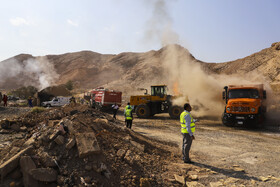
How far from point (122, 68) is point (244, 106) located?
63989mm

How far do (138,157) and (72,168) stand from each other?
5.85ft

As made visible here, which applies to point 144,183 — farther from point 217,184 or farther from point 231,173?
point 231,173

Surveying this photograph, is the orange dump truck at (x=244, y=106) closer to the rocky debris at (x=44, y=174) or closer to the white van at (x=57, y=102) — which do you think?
the rocky debris at (x=44, y=174)

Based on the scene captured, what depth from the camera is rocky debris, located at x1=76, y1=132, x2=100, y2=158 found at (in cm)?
453

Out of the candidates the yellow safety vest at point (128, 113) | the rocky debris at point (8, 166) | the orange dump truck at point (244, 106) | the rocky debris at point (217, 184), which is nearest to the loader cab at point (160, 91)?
the orange dump truck at point (244, 106)

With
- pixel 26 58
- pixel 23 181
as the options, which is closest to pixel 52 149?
pixel 23 181

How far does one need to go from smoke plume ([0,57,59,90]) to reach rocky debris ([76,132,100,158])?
76729mm

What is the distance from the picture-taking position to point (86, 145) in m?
4.72

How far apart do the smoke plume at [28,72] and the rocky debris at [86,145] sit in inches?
3021

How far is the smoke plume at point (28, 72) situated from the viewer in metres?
77.0

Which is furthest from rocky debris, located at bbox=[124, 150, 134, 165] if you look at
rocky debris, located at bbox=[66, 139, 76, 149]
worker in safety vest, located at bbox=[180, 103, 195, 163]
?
worker in safety vest, located at bbox=[180, 103, 195, 163]

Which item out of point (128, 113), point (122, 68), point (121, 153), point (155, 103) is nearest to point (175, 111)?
point (155, 103)

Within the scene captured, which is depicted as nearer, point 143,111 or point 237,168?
point 237,168

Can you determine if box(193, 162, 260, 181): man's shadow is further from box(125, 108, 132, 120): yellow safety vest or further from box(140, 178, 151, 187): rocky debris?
box(125, 108, 132, 120): yellow safety vest
